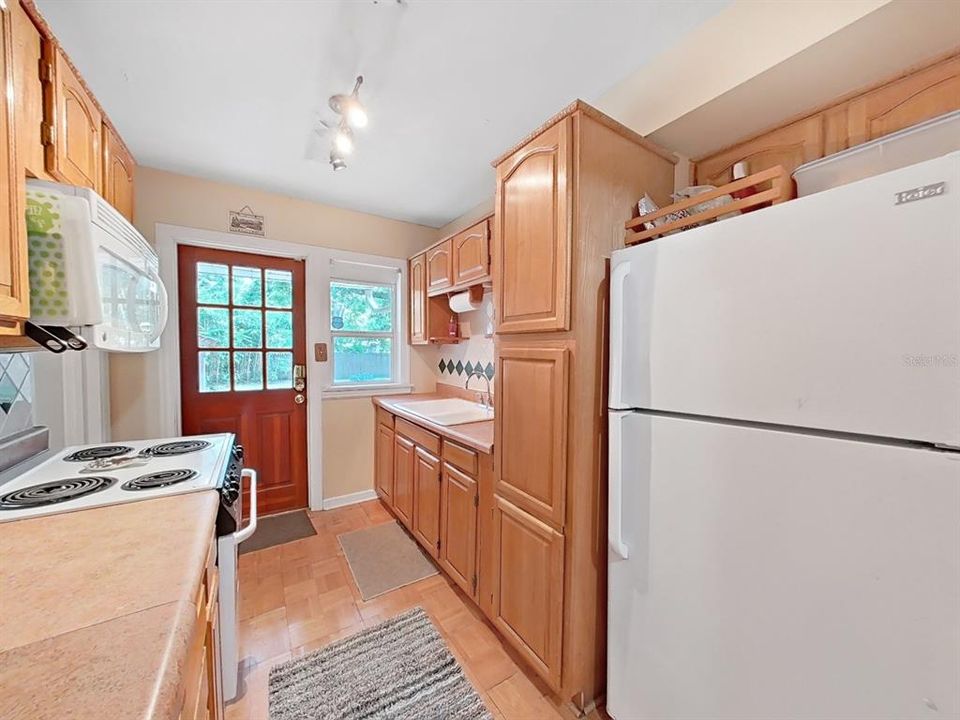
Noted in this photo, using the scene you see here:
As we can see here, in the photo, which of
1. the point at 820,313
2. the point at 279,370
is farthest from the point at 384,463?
the point at 820,313

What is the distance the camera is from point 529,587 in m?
1.39

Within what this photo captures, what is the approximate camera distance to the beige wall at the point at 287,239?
7.22ft

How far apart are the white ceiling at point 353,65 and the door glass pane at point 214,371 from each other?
124cm

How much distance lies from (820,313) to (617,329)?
18.7 inches

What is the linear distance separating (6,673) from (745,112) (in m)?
2.14

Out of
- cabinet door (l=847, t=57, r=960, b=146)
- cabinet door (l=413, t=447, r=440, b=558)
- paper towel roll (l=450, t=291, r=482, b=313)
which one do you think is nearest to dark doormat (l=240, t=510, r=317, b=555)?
cabinet door (l=413, t=447, r=440, b=558)

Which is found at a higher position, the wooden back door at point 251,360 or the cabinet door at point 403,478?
the wooden back door at point 251,360

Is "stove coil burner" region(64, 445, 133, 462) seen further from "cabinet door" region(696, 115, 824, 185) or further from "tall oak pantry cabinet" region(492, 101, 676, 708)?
"cabinet door" region(696, 115, 824, 185)

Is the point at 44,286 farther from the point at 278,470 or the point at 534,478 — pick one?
the point at 278,470

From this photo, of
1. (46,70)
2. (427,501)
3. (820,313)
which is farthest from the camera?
(427,501)

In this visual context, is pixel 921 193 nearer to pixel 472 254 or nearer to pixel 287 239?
pixel 472 254

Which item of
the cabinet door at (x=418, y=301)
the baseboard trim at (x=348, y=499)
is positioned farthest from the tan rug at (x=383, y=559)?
the cabinet door at (x=418, y=301)

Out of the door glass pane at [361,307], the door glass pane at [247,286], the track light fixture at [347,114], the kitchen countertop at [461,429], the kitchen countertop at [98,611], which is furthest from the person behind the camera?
the door glass pane at [361,307]

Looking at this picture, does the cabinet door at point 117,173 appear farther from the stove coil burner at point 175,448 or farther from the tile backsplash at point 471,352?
the tile backsplash at point 471,352
